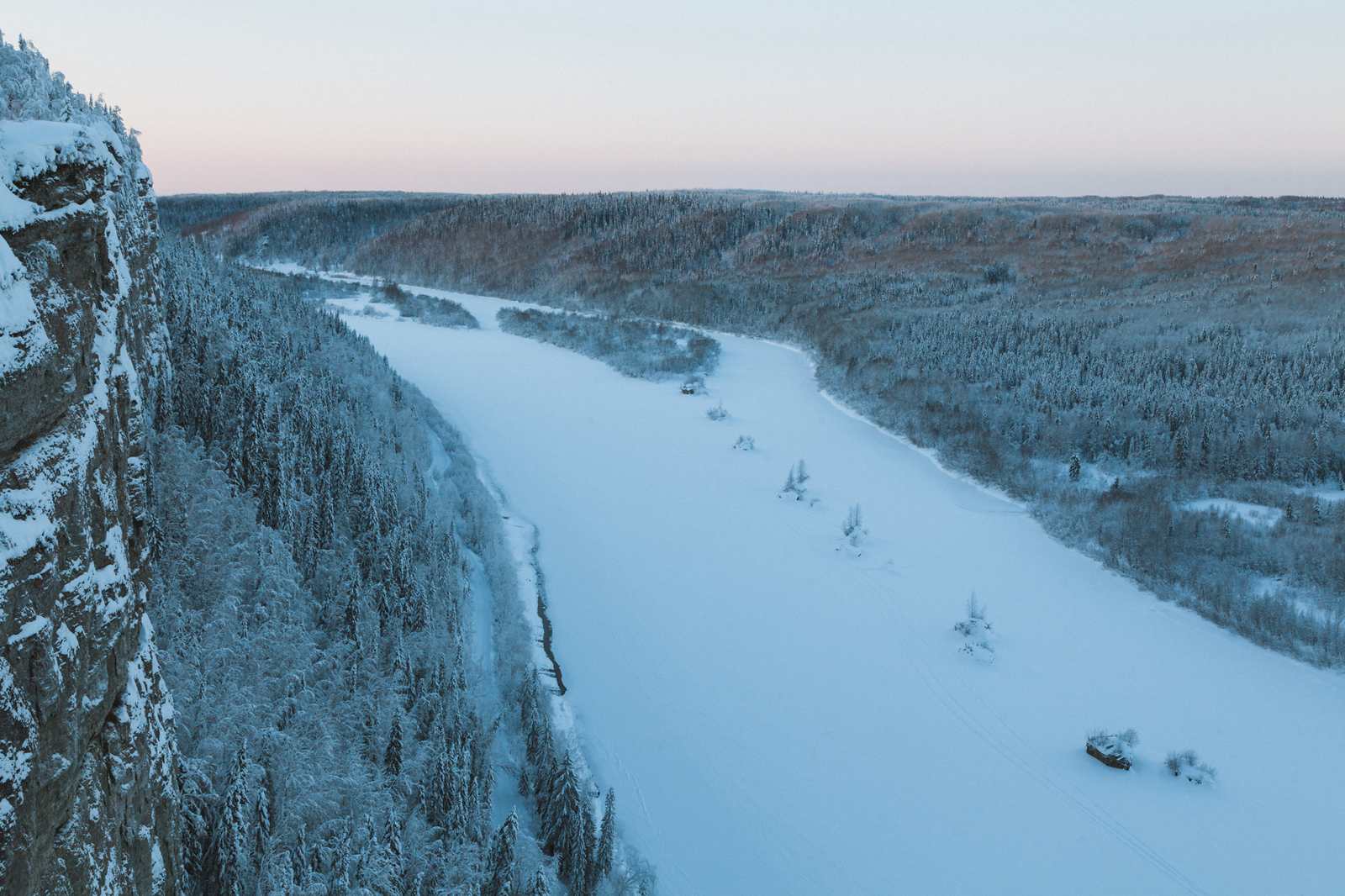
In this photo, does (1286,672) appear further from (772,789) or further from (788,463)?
(788,463)

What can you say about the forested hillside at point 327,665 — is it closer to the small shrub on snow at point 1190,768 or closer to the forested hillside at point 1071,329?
the small shrub on snow at point 1190,768

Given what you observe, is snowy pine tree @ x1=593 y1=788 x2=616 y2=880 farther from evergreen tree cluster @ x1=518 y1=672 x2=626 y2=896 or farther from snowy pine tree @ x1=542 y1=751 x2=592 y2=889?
snowy pine tree @ x1=542 y1=751 x2=592 y2=889

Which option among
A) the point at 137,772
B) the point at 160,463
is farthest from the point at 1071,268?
the point at 137,772

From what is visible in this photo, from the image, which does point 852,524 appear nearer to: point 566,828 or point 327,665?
point 566,828

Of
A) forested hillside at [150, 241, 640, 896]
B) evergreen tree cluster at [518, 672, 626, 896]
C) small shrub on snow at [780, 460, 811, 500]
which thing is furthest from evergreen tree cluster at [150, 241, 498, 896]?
small shrub on snow at [780, 460, 811, 500]

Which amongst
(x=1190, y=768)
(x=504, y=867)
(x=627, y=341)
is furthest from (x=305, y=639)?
(x=627, y=341)

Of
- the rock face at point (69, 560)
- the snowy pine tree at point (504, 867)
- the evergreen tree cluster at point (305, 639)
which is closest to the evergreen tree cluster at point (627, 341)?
the evergreen tree cluster at point (305, 639)

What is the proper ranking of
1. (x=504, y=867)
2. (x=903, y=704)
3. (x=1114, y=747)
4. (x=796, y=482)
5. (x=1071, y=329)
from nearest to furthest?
1. (x=504, y=867)
2. (x=1114, y=747)
3. (x=903, y=704)
4. (x=796, y=482)
5. (x=1071, y=329)

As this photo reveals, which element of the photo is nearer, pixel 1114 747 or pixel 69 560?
pixel 69 560
